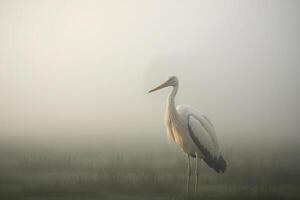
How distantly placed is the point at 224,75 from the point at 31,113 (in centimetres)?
136

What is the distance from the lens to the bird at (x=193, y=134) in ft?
12.3

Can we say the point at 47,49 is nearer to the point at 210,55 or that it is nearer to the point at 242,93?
the point at 210,55

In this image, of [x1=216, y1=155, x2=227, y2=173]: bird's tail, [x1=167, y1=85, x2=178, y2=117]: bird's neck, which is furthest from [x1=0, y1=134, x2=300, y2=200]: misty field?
[x1=167, y1=85, x2=178, y2=117]: bird's neck

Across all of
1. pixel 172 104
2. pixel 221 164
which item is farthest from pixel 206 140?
pixel 172 104

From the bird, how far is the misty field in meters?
0.05

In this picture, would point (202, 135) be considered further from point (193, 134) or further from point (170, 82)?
point (170, 82)

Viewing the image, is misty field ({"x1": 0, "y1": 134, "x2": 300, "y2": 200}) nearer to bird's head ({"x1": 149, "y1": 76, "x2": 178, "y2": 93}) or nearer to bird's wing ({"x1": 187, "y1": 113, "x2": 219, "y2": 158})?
bird's wing ({"x1": 187, "y1": 113, "x2": 219, "y2": 158})

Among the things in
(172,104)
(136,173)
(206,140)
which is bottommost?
(136,173)

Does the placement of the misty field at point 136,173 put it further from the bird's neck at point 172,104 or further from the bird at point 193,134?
the bird's neck at point 172,104

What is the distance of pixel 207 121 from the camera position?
380 centimetres

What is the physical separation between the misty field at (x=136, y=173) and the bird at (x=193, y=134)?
Answer: 5 cm

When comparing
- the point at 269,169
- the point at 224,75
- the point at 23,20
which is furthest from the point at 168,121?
the point at 23,20

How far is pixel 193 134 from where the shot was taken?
373 centimetres

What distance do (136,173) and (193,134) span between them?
47 centimetres
